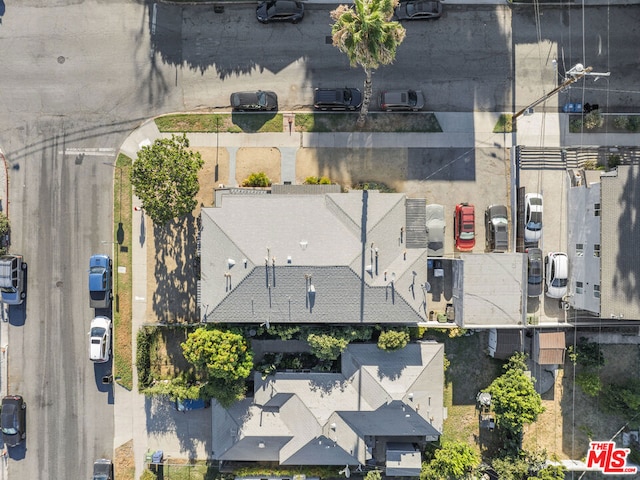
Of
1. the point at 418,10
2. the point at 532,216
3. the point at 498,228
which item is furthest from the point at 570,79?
the point at 418,10

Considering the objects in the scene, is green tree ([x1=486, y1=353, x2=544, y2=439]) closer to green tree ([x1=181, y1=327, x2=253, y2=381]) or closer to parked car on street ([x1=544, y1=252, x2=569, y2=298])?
parked car on street ([x1=544, y1=252, x2=569, y2=298])

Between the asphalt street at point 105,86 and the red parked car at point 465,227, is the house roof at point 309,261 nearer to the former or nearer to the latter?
the red parked car at point 465,227

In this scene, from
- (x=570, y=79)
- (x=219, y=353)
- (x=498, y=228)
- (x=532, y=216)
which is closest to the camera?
(x=570, y=79)

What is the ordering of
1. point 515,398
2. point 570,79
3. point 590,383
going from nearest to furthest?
point 570,79 → point 515,398 → point 590,383

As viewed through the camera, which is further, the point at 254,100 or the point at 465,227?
the point at 254,100

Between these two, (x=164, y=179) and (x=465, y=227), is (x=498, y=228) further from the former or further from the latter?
(x=164, y=179)

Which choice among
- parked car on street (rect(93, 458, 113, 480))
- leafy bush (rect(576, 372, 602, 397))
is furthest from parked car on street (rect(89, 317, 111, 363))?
leafy bush (rect(576, 372, 602, 397))
